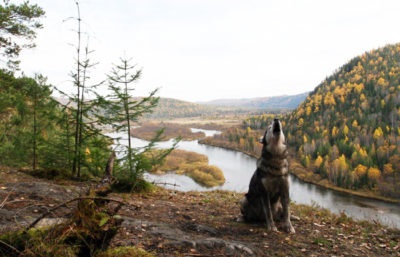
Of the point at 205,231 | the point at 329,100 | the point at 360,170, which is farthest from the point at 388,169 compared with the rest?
the point at 205,231

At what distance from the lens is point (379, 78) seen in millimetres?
131000

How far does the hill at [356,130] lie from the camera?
2876 inches

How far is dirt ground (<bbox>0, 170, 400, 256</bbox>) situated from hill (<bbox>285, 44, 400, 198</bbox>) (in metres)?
69.4

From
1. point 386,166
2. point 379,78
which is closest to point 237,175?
point 386,166

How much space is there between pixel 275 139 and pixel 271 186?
110cm

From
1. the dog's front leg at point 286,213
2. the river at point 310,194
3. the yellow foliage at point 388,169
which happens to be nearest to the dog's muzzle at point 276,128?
the dog's front leg at point 286,213

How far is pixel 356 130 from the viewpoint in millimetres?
105438

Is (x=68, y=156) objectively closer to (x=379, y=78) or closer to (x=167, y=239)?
(x=167, y=239)

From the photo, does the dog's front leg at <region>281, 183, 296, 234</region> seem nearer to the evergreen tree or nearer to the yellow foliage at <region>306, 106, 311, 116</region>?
the evergreen tree

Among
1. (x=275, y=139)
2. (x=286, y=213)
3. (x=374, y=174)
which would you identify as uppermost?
(x=275, y=139)

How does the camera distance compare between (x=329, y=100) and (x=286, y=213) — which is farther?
(x=329, y=100)

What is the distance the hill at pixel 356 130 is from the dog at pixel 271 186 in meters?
70.9

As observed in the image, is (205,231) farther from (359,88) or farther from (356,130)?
(359,88)

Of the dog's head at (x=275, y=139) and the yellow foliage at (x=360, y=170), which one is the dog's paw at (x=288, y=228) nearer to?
the dog's head at (x=275, y=139)
